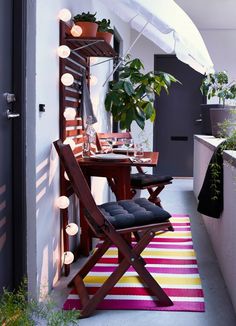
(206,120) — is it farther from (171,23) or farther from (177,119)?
(177,119)

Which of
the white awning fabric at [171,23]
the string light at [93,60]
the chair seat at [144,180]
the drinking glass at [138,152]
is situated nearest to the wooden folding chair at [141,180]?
the chair seat at [144,180]

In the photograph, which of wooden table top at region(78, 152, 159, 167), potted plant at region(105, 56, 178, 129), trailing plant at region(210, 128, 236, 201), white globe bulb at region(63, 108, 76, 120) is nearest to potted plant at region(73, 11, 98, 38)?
white globe bulb at region(63, 108, 76, 120)

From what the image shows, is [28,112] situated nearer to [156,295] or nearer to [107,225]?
[107,225]

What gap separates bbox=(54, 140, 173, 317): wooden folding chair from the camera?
8.10 ft

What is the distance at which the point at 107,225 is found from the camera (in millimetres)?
2500

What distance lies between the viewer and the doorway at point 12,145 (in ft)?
7.43

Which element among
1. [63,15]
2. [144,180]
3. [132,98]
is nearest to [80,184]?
[63,15]

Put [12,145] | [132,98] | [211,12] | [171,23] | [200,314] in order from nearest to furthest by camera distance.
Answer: [12,145]
[200,314]
[171,23]
[132,98]
[211,12]

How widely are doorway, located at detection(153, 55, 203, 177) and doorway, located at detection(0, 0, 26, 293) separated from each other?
5.85m

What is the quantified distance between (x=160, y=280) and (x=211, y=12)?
481 cm

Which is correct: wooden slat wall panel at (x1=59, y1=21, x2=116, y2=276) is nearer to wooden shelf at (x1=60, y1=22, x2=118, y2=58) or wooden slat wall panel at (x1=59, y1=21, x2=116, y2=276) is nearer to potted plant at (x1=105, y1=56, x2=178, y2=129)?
wooden shelf at (x1=60, y1=22, x2=118, y2=58)

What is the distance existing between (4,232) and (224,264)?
143 cm

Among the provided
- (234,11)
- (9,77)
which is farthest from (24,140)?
(234,11)

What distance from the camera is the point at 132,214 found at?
266 cm
